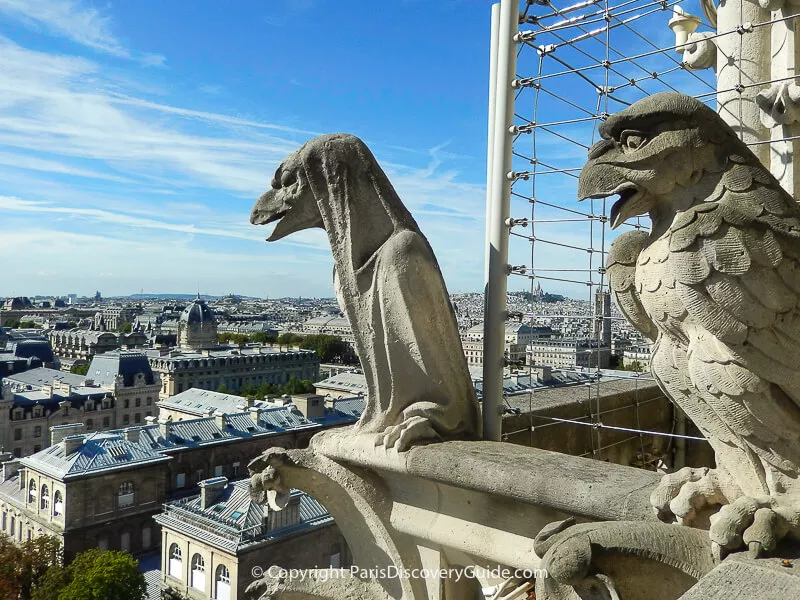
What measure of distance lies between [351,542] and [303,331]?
12578 cm

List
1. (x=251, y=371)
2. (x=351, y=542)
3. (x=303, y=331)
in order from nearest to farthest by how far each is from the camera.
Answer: (x=351, y=542), (x=251, y=371), (x=303, y=331)

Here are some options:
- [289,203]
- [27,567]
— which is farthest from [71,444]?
[289,203]

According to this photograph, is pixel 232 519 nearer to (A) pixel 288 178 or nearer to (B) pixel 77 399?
(A) pixel 288 178

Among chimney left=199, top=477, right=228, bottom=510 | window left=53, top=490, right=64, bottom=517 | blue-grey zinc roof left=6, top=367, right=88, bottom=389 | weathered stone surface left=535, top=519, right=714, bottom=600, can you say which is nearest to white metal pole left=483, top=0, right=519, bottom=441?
weathered stone surface left=535, top=519, right=714, bottom=600

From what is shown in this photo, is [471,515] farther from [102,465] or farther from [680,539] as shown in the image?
[102,465]

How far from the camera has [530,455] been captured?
2791 millimetres

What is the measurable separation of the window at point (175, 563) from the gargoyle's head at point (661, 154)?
82.9 ft

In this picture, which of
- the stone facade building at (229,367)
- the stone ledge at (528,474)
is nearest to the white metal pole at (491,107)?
the stone ledge at (528,474)

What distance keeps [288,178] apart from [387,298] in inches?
36.7

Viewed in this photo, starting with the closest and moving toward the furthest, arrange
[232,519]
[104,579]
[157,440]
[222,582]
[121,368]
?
[104,579], [222,582], [232,519], [157,440], [121,368]

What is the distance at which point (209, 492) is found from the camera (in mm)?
24141

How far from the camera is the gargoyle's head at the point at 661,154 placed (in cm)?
200

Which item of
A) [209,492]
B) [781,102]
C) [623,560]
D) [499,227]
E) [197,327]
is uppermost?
[781,102]

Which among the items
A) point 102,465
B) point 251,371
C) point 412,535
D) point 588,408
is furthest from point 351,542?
point 251,371
